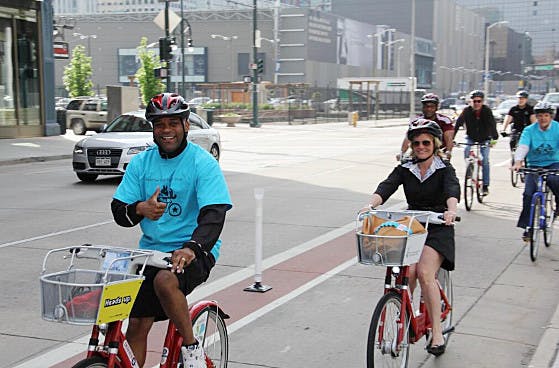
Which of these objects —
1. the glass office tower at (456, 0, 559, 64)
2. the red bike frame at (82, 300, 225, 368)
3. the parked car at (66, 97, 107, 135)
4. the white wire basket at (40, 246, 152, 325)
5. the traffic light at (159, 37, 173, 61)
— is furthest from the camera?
the glass office tower at (456, 0, 559, 64)

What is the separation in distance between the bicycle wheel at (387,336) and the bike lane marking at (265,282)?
5.47 feet

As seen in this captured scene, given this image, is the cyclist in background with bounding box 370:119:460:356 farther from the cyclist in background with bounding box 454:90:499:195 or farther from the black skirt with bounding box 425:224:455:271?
the cyclist in background with bounding box 454:90:499:195

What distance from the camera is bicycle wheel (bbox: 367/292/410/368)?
14.3 feet

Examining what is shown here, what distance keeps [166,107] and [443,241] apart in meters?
2.20

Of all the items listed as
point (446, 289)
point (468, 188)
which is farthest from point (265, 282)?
point (468, 188)

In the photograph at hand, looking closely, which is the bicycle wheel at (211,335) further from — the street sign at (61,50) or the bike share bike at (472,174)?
the street sign at (61,50)

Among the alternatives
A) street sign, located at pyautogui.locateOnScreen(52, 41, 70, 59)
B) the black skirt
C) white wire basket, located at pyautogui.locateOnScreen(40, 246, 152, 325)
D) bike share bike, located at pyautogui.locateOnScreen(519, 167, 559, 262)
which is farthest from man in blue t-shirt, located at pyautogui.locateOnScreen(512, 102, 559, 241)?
street sign, located at pyautogui.locateOnScreen(52, 41, 70, 59)

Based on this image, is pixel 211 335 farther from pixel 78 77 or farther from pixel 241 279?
pixel 78 77

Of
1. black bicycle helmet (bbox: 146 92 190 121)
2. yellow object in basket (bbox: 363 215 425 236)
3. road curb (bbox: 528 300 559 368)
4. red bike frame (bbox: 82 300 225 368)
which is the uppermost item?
black bicycle helmet (bbox: 146 92 190 121)

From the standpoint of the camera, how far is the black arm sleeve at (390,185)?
5.19 m

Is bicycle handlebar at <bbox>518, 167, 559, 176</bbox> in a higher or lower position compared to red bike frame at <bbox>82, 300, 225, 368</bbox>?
higher

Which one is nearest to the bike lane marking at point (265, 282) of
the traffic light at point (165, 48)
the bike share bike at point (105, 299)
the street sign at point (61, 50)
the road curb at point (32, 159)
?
the bike share bike at point (105, 299)

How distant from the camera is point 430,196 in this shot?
17.0 ft

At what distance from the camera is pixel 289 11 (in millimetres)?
99875
